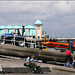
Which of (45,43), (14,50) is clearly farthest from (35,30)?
(14,50)

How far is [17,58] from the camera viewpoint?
20266mm

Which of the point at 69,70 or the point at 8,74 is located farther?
the point at 69,70

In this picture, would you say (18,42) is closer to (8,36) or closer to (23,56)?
(8,36)

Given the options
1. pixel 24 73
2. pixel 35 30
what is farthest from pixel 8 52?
pixel 35 30

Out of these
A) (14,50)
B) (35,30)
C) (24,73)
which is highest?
(35,30)

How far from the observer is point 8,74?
43.3ft

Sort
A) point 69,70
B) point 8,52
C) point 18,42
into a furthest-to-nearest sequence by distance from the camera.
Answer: point 18,42, point 8,52, point 69,70

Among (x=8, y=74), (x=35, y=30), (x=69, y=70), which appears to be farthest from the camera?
(x=35, y=30)

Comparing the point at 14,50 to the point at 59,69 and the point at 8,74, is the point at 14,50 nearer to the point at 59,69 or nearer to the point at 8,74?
the point at 59,69

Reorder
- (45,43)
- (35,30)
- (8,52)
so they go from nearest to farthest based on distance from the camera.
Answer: (8,52), (45,43), (35,30)

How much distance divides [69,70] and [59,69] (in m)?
0.61

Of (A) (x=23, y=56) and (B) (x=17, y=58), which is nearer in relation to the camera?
(A) (x=23, y=56)

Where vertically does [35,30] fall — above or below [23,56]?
above

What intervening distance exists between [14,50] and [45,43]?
24.6ft
